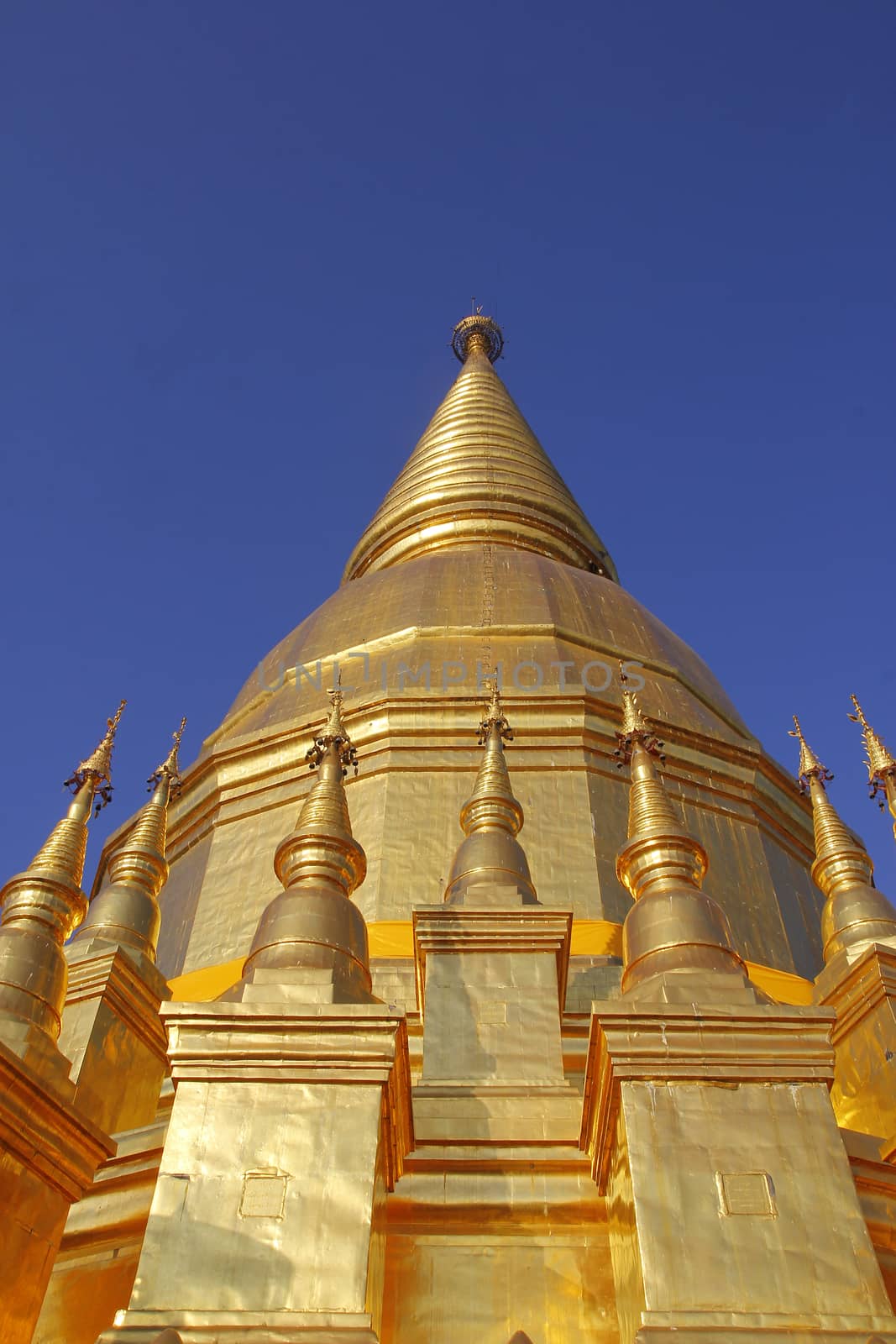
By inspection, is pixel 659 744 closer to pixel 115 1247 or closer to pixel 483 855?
pixel 483 855

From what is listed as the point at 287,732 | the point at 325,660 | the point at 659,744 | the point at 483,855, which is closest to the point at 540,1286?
the point at 483,855

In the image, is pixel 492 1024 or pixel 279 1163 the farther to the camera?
pixel 492 1024

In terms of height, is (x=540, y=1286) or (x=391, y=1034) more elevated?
(x=391, y=1034)

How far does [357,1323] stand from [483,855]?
203 inches

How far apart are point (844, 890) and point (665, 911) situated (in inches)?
165

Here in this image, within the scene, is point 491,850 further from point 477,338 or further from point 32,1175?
point 477,338

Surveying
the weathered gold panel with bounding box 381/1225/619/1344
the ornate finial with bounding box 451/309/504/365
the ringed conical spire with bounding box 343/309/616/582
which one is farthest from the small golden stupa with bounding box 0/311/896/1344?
the ornate finial with bounding box 451/309/504/365

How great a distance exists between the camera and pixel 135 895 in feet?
40.1

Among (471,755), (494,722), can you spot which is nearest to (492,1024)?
(494,722)

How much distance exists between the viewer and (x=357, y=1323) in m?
5.96

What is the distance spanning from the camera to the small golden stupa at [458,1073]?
628cm

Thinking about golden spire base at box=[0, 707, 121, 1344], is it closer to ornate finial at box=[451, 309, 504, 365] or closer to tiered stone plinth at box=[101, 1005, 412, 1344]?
tiered stone plinth at box=[101, 1005, 412, 1344]

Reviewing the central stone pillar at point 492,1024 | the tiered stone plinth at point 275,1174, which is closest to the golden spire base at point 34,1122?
the tiered stone plinth at point 275,1174

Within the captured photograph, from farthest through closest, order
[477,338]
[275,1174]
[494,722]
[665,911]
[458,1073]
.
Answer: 1. [477,338]
2. [494,722]
3. [458,1073]
4. [665,911]
5. [275,1174]
